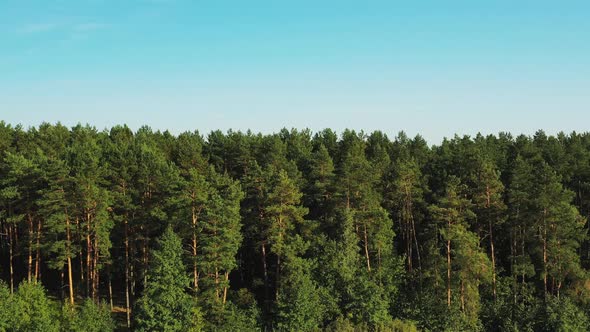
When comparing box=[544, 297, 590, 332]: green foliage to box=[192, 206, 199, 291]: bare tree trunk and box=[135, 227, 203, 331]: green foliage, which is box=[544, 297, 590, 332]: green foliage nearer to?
box=[135, 227, 203, 331]: green foliage

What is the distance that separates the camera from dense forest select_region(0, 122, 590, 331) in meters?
40.4

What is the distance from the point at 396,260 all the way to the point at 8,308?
3362 centimetres

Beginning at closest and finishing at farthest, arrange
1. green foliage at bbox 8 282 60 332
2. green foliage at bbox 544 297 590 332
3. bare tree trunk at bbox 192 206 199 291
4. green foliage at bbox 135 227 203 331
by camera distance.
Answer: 1. green foliage at bbox 8 282 60 332
2. green foliage at bbox 135 227 203 331
3. bare tree trunk at bbox 192 206 199 291
4. green foliage at bbox 544 297 590 332

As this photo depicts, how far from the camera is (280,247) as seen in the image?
4509cm

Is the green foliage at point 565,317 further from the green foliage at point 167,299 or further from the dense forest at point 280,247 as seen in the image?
the green foliage at point 167,299

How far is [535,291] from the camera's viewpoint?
54.0 m

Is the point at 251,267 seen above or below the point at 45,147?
below

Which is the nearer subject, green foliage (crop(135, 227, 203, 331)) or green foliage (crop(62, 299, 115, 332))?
green foliage (crop(62, 299, 115, 332))

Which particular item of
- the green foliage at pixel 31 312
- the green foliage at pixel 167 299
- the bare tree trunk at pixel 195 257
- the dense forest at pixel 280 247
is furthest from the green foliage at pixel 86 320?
the bare tree trunk at pixel 195 257

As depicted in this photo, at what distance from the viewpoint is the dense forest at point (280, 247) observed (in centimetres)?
4041

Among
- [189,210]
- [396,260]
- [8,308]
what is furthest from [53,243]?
[396,260]

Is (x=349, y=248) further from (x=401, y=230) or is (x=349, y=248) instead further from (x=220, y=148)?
(x=220, y=148)

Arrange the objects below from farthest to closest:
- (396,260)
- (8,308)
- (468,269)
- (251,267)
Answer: (251,267)
(396,260)
(468,269)
(8,308)

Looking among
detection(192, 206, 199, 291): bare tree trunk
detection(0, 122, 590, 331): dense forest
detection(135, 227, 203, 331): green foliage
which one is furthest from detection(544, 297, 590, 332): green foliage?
detection(192, 206, 199, 291): bare tree trunk
